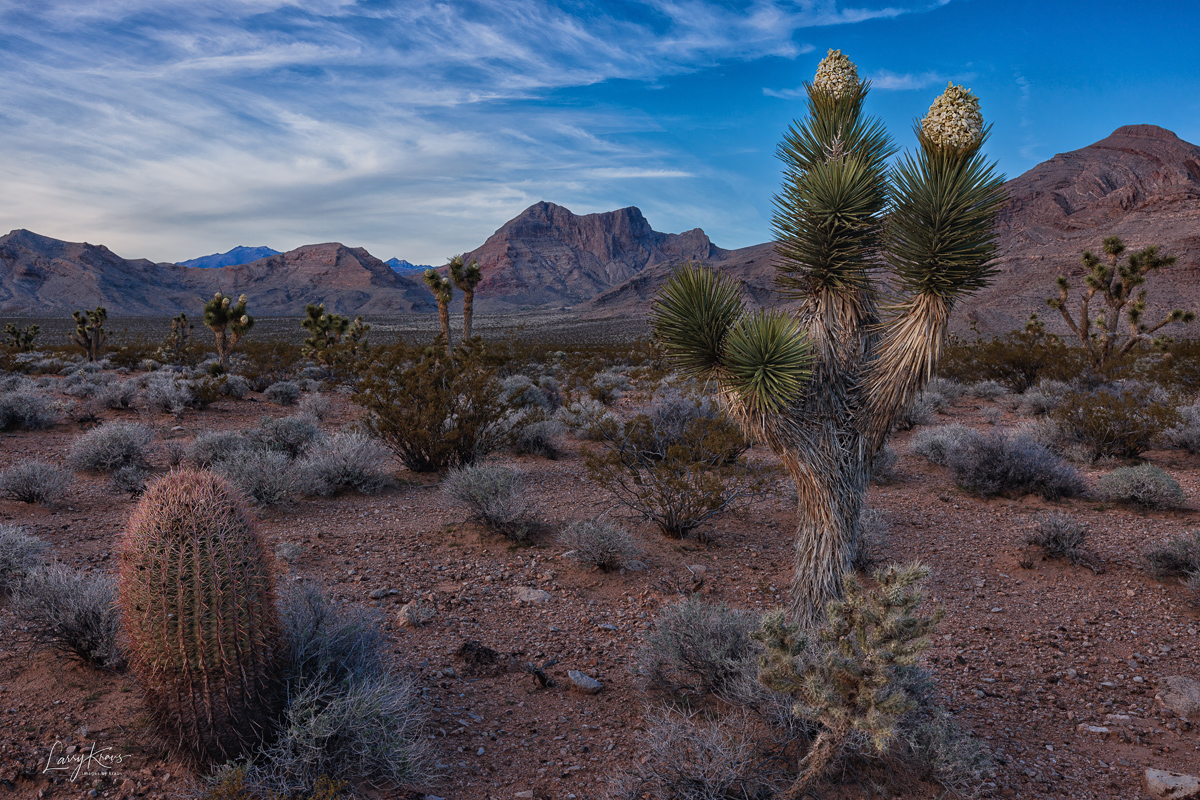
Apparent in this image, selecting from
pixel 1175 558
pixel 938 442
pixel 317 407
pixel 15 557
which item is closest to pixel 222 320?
pixel 317 407

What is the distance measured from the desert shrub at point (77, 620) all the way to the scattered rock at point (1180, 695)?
266 inches

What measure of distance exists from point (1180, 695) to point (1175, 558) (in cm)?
249

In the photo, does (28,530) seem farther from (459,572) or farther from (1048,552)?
(1048,552)

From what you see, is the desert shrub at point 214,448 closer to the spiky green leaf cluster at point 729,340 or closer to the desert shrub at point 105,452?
the desert shrub at point 105,452

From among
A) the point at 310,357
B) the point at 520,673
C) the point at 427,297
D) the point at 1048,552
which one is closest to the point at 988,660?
the point at 1048,552

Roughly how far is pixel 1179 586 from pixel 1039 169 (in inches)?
5073

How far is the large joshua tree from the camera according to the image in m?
3.59

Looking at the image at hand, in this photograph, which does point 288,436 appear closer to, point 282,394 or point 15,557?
point 15,557

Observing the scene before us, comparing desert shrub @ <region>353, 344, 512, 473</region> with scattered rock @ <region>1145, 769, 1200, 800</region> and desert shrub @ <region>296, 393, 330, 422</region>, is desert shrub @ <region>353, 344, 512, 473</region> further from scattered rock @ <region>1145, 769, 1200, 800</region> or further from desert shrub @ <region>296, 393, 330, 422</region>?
scattered rock @ <region>1145, 769, 1200, 800</region>

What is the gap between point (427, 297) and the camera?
163125 millimetres

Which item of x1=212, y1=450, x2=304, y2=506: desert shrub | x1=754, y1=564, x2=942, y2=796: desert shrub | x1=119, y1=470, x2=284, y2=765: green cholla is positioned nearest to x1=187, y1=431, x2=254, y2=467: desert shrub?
x1=212, y1=450, x2=304, y2=506: desert shrub

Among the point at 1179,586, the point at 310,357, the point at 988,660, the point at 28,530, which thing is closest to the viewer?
the point at 988,660

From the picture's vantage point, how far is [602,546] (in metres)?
6.18

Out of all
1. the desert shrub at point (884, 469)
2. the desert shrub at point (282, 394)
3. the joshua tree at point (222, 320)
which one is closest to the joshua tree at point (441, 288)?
the joshua tree at point (222, 320)
